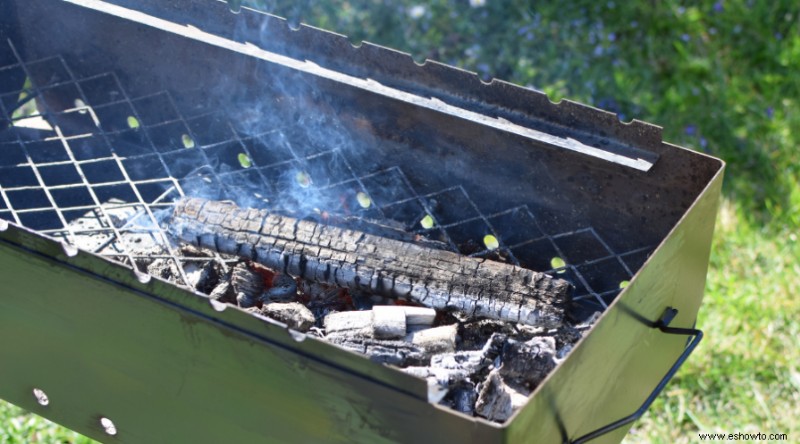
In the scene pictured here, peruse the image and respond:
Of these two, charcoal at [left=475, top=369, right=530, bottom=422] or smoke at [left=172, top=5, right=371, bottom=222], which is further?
smoke at [left=172, top=5, right=371, bottom=222]

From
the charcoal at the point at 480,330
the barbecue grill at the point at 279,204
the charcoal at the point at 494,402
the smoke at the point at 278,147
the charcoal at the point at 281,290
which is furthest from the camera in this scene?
the smoke at the point at 278,147

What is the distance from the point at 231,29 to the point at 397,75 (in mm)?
519

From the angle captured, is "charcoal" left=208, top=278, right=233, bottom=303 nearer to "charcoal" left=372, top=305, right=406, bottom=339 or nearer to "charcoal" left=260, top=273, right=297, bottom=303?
"charcoal" left=260, top=273, right=297, bottom=303

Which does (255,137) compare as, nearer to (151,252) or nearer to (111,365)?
(151,252)

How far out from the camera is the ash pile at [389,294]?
79.1 inches

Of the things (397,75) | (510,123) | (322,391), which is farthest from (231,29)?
(322,391)

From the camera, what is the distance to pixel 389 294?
89.0 inches

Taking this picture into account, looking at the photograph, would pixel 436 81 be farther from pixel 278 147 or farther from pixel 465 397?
pixel 465 397

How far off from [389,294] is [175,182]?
77 centimetres

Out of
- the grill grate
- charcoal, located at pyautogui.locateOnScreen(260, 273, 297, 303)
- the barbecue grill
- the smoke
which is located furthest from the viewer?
the smoke

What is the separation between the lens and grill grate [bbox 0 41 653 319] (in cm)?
244

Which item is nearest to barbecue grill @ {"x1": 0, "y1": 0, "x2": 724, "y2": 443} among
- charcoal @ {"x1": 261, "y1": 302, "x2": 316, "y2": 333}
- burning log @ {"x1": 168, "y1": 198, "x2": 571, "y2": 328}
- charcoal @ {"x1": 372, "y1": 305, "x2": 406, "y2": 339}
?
burning log @ {"x1": 168, "y1": 198, "x2": 571, "y2": 328}

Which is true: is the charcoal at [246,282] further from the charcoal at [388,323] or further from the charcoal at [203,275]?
the charcoal at [388,323]

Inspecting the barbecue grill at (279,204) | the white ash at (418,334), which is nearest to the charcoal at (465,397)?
the white ash at (418,334)
